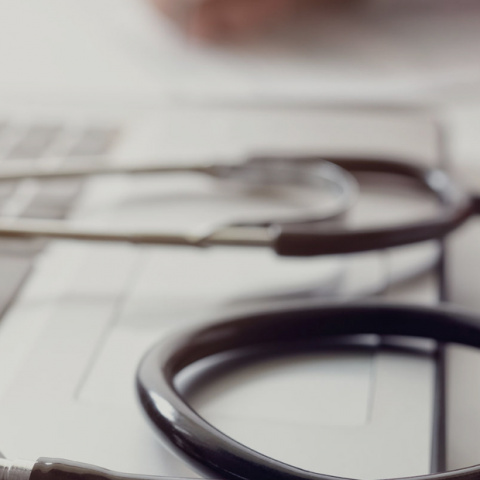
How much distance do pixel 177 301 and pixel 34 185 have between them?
7.1 inches

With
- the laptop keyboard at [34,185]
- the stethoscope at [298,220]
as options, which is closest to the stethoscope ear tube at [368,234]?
the stethoscope at [298,220]

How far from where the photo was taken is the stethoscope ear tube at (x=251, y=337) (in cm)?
24

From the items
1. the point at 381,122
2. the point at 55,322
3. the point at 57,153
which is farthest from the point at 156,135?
the point at 55,322

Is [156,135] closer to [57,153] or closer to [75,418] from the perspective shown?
[57,153]

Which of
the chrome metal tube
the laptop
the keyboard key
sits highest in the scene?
the chrome metal tube

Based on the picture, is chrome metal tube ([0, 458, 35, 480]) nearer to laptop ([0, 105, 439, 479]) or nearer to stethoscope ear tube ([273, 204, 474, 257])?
laptop ([0, 105, 439, 479])

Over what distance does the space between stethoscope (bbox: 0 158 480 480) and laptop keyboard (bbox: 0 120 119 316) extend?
0.02m

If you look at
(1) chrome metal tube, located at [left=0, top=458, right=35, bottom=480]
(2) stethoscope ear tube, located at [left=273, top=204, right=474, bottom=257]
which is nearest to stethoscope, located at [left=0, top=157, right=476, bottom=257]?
(2) stethoscope ear tube, located at [left=273, top=204, right=474, bottom=257]

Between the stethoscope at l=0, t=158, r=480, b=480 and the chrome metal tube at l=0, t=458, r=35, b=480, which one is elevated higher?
the chrome metal tube at l=0, t=458, r=35, b=480

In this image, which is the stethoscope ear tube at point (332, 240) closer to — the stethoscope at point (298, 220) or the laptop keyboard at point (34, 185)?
the stethoscope at point (298, 220)

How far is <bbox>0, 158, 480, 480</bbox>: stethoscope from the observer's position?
0.22m

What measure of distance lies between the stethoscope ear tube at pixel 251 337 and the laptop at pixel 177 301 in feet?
0.04

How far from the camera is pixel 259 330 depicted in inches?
12.3

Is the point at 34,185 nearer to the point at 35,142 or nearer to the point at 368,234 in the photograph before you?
the point at 35,142
